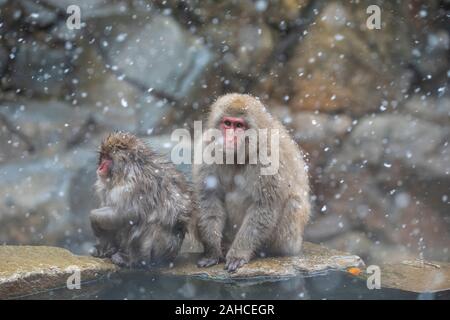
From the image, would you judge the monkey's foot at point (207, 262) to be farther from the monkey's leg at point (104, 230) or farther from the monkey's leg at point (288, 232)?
the monkey's leg at point (104, 230)

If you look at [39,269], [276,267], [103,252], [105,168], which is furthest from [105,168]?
[276,267]

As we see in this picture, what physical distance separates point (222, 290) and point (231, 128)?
45.8 inches

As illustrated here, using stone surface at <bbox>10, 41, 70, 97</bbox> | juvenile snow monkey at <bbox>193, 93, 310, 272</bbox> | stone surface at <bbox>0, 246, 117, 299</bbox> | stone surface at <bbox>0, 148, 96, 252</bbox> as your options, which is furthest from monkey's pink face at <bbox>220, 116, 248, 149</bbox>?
stone surface at <bbox>10, 41, 70, 97</bbox>

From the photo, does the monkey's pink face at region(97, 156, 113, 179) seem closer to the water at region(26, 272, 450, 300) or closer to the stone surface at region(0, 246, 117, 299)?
the stone surface at region(0, 246, 117, 299)

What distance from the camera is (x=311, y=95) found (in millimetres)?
6961

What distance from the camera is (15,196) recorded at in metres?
6.76

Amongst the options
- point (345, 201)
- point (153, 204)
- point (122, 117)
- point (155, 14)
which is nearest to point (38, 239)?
point (122, 117)

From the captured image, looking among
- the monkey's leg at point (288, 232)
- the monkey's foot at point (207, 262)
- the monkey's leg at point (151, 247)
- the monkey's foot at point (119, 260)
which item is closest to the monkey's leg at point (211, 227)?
the monkey's foot at point (207, 262)

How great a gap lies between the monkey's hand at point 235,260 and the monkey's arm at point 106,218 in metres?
0.82

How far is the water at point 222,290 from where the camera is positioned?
4.53 meters

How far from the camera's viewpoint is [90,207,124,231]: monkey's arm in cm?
495

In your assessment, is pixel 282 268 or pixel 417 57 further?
pixel 417 57

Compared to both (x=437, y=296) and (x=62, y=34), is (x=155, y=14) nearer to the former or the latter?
(x=62, y=34)

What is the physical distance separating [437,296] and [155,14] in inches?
157
